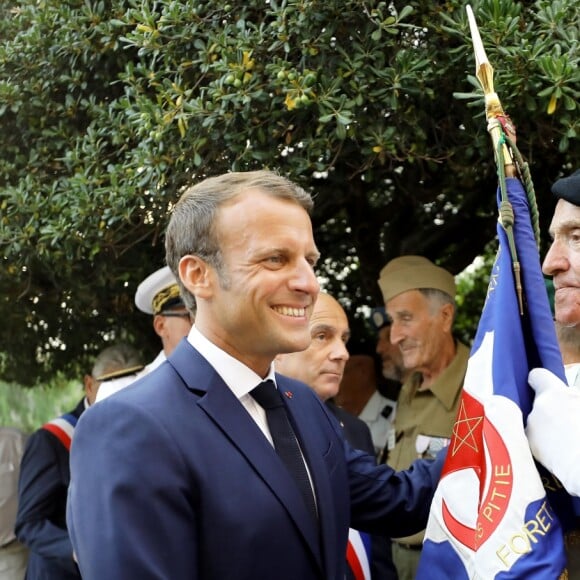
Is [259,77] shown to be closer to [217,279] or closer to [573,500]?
[217,279]

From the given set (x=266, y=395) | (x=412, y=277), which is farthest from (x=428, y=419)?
(x=266, y=395)

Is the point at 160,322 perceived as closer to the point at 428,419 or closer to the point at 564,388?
the point at 428,419

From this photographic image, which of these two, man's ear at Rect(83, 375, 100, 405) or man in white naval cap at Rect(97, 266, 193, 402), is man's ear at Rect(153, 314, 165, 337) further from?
man's ear at Rect(83, 375, 100, 405)

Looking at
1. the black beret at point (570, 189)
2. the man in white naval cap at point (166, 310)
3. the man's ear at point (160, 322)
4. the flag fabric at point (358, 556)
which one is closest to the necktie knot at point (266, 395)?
the black beret at point (570, 189)

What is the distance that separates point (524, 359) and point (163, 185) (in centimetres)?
191

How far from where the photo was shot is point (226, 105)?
371cm

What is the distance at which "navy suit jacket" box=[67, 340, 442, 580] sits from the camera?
206cm

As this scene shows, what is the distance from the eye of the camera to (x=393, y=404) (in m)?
6.31

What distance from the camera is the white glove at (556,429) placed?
2416 millimetres

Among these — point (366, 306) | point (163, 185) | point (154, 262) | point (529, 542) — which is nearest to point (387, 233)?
point (366, 306)

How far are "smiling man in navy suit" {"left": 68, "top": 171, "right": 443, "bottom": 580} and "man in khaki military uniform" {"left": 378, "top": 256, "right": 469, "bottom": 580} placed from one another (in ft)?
6.07

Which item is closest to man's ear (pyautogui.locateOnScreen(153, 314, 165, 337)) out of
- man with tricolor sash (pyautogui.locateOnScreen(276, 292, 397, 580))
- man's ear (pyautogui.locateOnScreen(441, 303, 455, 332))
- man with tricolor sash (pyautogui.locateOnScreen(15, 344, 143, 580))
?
man with tricolor sash (pyautogui.locateOnScreen(15, 344, 143, 580))

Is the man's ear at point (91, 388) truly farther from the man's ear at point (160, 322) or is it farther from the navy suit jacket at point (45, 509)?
the man's ear at point (160, 322)

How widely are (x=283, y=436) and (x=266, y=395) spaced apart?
12 cm
